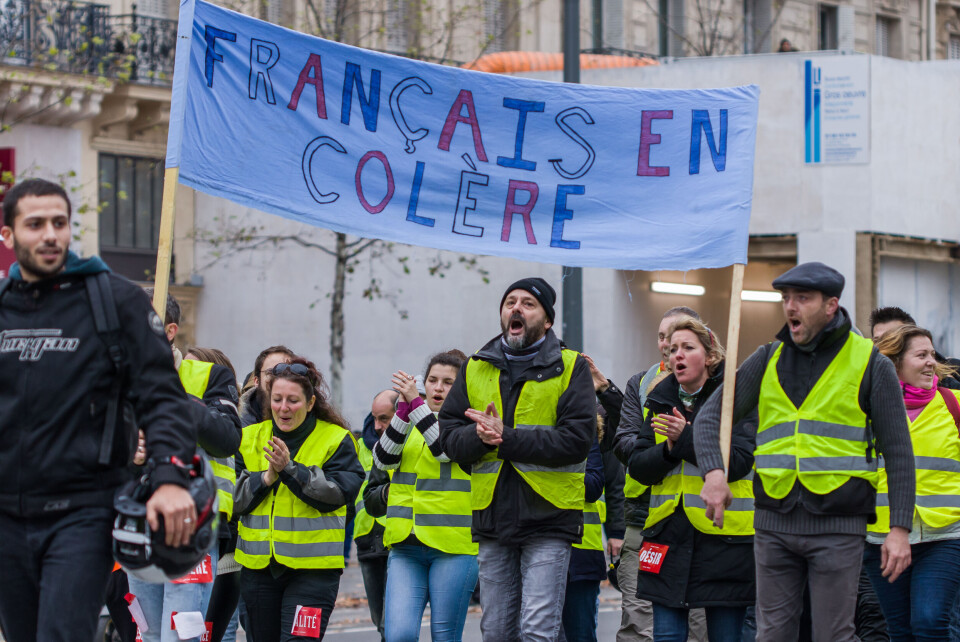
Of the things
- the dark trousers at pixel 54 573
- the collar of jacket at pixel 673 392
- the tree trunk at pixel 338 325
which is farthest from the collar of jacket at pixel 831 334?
the tree trunk at pixel 338 325

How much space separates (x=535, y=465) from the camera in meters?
6.93

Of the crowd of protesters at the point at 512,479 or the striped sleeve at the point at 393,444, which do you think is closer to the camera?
the crowd of protesters at the point at 512,479

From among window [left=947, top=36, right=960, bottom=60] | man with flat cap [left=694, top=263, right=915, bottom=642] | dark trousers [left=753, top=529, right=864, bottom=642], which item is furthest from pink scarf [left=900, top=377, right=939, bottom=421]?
window [left=947, top=36, right=960, bottom=60]

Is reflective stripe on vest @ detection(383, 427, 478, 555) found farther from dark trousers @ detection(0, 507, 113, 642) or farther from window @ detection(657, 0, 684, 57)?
window @ detection(657, 0, 684, 57)

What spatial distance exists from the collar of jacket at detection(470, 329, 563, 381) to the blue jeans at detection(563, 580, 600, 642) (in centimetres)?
170

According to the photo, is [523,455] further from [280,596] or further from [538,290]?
[280,596]

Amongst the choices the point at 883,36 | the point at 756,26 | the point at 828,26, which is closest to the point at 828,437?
the point at 756,26

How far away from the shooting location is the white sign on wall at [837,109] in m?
19.7

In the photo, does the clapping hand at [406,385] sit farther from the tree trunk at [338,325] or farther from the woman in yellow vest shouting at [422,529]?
the tree trunk at [338,325]

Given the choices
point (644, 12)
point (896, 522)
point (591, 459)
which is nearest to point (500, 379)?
point (591, 459)

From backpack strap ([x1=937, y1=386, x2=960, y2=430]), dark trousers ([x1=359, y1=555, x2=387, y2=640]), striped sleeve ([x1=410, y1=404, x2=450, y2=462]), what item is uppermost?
backpack strap ([x1=937, y1=386, x2=960, y2=430])

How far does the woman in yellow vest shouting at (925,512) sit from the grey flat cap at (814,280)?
150cm

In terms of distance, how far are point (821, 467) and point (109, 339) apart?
3050mm

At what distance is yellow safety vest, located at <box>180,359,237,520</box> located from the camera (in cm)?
743
